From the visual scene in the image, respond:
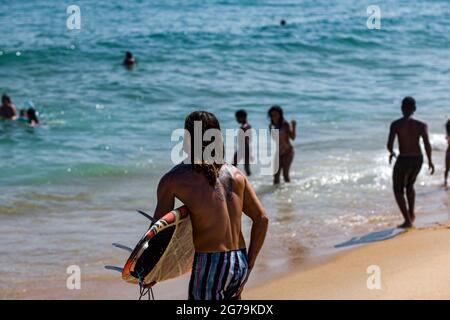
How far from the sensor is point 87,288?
7570mm

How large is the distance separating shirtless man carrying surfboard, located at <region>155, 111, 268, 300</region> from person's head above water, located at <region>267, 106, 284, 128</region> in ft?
23.3

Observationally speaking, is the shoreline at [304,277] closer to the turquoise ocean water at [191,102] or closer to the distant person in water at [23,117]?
the turquoise ocean water at [191,102]

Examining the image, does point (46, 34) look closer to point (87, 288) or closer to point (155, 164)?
point (155, 164)

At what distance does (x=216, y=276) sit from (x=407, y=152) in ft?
17.3

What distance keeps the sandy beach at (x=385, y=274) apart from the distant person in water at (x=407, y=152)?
1.85ft

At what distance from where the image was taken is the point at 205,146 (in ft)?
14.1

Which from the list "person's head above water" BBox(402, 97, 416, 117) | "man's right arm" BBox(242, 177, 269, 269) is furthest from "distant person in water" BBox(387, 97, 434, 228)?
"man's right arm" BBox(242, 177, 269, 269)

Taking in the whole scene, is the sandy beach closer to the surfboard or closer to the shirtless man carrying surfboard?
the shirtless man carrying surfboard

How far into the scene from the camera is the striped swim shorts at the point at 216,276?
4.37m

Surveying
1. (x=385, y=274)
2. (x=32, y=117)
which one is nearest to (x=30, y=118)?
(x=32, y=117)

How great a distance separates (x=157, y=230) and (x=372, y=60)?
22.0m

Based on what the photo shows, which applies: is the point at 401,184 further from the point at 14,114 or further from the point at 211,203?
the point at 14,114

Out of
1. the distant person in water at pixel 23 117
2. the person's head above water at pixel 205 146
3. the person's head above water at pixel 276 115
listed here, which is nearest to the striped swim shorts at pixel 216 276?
the person's head above water at pixel 205 146
